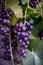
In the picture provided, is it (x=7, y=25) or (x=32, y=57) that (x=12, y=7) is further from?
(x=32, y=57)

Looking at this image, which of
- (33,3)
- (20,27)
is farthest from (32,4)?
(20,27)

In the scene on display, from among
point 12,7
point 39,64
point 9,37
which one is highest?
point 12,7

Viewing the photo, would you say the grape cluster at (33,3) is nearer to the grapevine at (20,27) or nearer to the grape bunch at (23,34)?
the grapevine at (20,27)

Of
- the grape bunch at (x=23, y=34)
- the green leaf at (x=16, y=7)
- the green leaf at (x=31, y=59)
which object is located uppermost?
the green leaf at (x=16, y=7)

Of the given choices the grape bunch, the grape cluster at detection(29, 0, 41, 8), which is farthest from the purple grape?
the grape bunch

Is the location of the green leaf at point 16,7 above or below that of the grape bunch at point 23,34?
above

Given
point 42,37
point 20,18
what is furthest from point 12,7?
point 42,37

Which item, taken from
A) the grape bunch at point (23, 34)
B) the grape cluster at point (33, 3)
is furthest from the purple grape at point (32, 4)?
the grape bunch at point (23, 34)

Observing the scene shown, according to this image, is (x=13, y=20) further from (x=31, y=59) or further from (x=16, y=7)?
(x=31, y=59)
